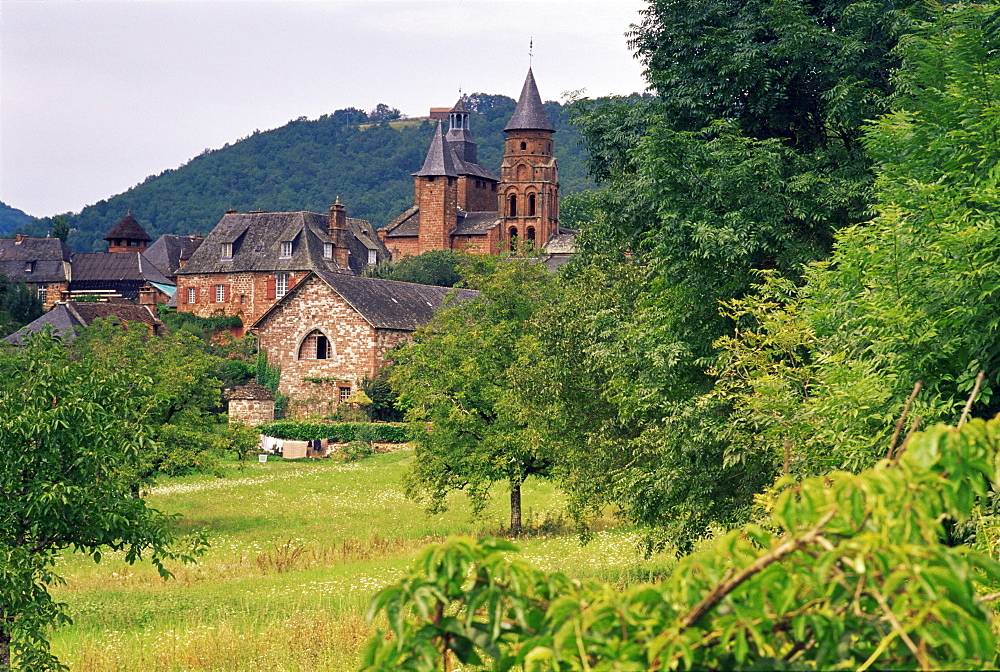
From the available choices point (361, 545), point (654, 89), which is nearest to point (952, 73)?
point (654, 89)

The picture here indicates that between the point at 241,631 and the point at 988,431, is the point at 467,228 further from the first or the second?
the point at 988,431

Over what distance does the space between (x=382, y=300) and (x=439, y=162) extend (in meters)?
53.8

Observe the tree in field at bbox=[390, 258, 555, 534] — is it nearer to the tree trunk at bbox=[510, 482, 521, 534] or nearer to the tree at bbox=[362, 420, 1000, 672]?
the tree trunk at bbox=[510, 482, 521, 534]

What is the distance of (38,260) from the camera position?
104 m

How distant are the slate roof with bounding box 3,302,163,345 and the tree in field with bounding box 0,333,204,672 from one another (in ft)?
150

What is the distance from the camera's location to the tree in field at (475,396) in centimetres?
2783

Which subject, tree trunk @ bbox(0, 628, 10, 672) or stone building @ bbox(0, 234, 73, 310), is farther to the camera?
stone building @ bbox(0, 234, 73, 310)

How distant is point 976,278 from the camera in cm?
884

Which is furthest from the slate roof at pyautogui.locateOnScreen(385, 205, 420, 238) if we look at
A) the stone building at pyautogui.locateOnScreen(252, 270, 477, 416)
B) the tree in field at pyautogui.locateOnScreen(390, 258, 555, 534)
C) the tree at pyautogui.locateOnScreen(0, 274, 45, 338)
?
the tree in field at pyautogui.locateOnScreen(390, 258, 555, 534)

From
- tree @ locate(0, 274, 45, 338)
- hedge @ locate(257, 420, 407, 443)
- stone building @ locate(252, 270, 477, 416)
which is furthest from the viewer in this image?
tree @ locate(0, 274, 45, 338)

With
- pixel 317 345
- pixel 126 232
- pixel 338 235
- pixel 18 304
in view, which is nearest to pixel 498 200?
pixel 338 235

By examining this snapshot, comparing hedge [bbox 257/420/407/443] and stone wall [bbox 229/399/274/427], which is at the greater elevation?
stone wall [bbox 229/399/274/427]

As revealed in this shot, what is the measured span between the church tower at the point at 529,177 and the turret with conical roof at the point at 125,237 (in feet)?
138

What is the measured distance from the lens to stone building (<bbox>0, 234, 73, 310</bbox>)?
102688mm
